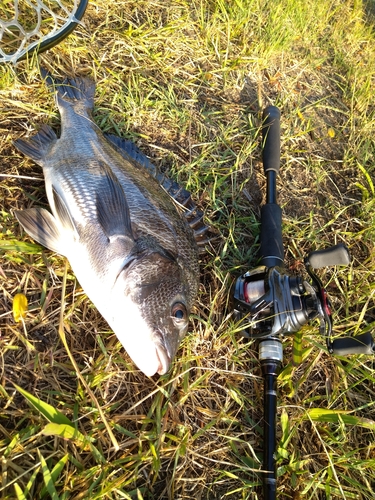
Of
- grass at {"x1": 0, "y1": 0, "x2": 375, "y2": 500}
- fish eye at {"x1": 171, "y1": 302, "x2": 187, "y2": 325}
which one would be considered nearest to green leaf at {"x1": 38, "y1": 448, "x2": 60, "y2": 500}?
grass at {"x1": 0, "y1": 0, "x2": 375, "y2": 500}

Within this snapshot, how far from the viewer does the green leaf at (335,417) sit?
2.66m

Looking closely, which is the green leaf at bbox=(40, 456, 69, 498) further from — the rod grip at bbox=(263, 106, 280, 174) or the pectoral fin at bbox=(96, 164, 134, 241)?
the rod grip at bbox=(263, 106, 280, 174)

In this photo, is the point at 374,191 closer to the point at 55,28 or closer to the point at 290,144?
the point at 290,144

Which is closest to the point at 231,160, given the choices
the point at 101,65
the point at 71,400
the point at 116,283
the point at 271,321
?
the point at 101,65

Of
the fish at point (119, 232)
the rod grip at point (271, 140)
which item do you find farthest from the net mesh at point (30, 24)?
the rod grip at point (271, 140)

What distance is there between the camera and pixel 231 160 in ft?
11.4

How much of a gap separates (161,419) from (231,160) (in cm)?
215

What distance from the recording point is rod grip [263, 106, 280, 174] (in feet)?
10.7

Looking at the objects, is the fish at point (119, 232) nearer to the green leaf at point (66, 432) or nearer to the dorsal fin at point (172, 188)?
the dorsal fin at point (172, 188)

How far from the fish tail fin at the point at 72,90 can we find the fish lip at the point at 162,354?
1.74 meters

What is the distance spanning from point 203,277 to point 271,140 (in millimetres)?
1314

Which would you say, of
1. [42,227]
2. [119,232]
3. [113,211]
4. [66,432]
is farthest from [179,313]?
[42,227]

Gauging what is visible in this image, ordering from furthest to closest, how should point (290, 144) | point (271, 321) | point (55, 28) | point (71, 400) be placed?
point (290, 144) → point (55, 28) → point (271, 321) → point (71, 400)

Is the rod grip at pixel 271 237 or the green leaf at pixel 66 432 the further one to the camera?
the rod grip at pixel 271 237
